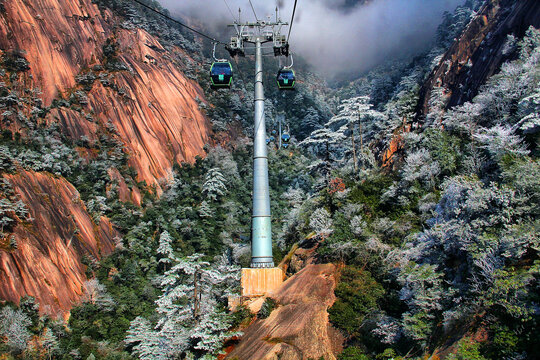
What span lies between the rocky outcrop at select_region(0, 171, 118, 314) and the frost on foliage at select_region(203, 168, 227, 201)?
1795 cm

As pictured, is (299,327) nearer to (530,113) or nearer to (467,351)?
(467,351)

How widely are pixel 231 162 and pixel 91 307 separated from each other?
39.8 m

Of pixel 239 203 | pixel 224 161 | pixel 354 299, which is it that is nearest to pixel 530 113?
pixel 354 299

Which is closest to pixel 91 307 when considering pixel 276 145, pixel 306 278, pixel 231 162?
pixel 306 278

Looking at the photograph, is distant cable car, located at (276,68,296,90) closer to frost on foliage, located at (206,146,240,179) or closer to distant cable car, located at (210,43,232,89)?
distant cable car, located at (210,43,232,89)

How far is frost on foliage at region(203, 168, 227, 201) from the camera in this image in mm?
67750

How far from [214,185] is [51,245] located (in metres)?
28.4

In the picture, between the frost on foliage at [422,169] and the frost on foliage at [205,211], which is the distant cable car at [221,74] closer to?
the frost on foliage at [422,169]

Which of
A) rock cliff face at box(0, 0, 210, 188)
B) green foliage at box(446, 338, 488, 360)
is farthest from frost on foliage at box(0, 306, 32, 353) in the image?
green foliage at box(446, 338, 488, 360)

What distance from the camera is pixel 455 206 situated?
55.7ft

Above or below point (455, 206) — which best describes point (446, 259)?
below

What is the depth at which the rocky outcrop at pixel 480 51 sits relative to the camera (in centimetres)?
3164

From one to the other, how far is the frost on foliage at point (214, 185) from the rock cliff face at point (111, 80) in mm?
8167

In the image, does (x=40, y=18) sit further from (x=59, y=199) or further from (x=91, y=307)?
(x=91, y=307)
